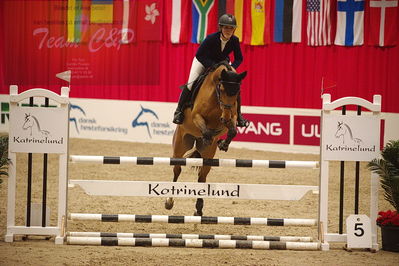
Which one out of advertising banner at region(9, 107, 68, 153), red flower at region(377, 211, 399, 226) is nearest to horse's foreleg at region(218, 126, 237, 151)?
advertising banner at region(9, 107, 68, 153)

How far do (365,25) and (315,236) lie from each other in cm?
744

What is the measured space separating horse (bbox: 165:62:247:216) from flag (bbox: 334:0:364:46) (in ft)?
22.0

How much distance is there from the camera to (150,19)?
13.6 m

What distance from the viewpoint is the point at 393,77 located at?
12133 mm

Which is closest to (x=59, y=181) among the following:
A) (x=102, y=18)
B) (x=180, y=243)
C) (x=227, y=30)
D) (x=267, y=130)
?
(x=180, y=243)

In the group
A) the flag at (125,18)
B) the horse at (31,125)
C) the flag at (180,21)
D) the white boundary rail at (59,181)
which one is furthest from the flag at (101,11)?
the horse at (31,125)

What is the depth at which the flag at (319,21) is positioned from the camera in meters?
12.1

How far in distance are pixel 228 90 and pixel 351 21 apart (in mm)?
7820

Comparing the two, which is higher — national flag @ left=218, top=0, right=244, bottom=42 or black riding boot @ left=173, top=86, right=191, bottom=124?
national flag @ left=218, top=0, right=244, bottom=42

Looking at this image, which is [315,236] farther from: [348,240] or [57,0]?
[57,0]

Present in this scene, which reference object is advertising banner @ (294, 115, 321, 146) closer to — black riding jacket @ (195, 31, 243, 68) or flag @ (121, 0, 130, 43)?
flag @ (121, 0, 130, 43)

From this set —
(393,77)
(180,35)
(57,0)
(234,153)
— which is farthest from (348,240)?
(57,0)

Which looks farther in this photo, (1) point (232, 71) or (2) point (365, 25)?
(2) point (365, 25)

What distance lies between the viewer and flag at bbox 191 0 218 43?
12.9 m
